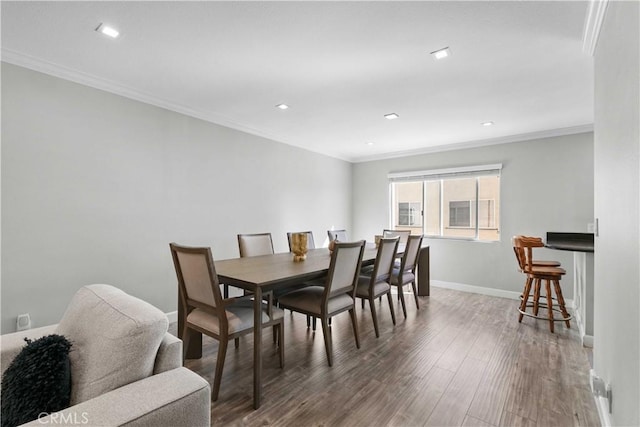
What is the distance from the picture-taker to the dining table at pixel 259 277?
190 centimetres

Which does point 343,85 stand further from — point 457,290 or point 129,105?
point 457,290

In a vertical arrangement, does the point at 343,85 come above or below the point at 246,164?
above

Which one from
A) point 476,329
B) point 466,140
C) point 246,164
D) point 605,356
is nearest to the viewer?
point 605,356

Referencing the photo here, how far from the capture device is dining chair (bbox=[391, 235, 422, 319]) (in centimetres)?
356

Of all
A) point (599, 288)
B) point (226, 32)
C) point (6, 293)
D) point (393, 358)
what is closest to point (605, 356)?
point (599, 288)

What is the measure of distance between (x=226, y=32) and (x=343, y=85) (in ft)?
3.82

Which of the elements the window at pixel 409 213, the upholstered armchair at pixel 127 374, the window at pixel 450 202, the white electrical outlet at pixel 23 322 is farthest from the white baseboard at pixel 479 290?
the white electrical outlet at pixel 23 322

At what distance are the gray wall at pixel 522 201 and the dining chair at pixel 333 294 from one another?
2912mm

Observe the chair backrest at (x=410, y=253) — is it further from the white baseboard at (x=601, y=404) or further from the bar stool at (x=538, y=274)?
the white baseboard at (x=601, y=404)

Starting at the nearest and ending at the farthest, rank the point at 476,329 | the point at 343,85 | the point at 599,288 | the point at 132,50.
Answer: the point at 599,288, the point at 132,50, the point at 343,85, the point at 476,329

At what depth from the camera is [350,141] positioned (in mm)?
A: 4832

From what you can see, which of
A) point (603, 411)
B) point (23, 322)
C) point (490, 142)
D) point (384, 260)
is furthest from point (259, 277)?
point (490, 142)

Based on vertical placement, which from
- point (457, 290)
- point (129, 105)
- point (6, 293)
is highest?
point (129, 105)

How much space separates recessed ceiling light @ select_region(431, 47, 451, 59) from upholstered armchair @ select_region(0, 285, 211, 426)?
2.39 m
